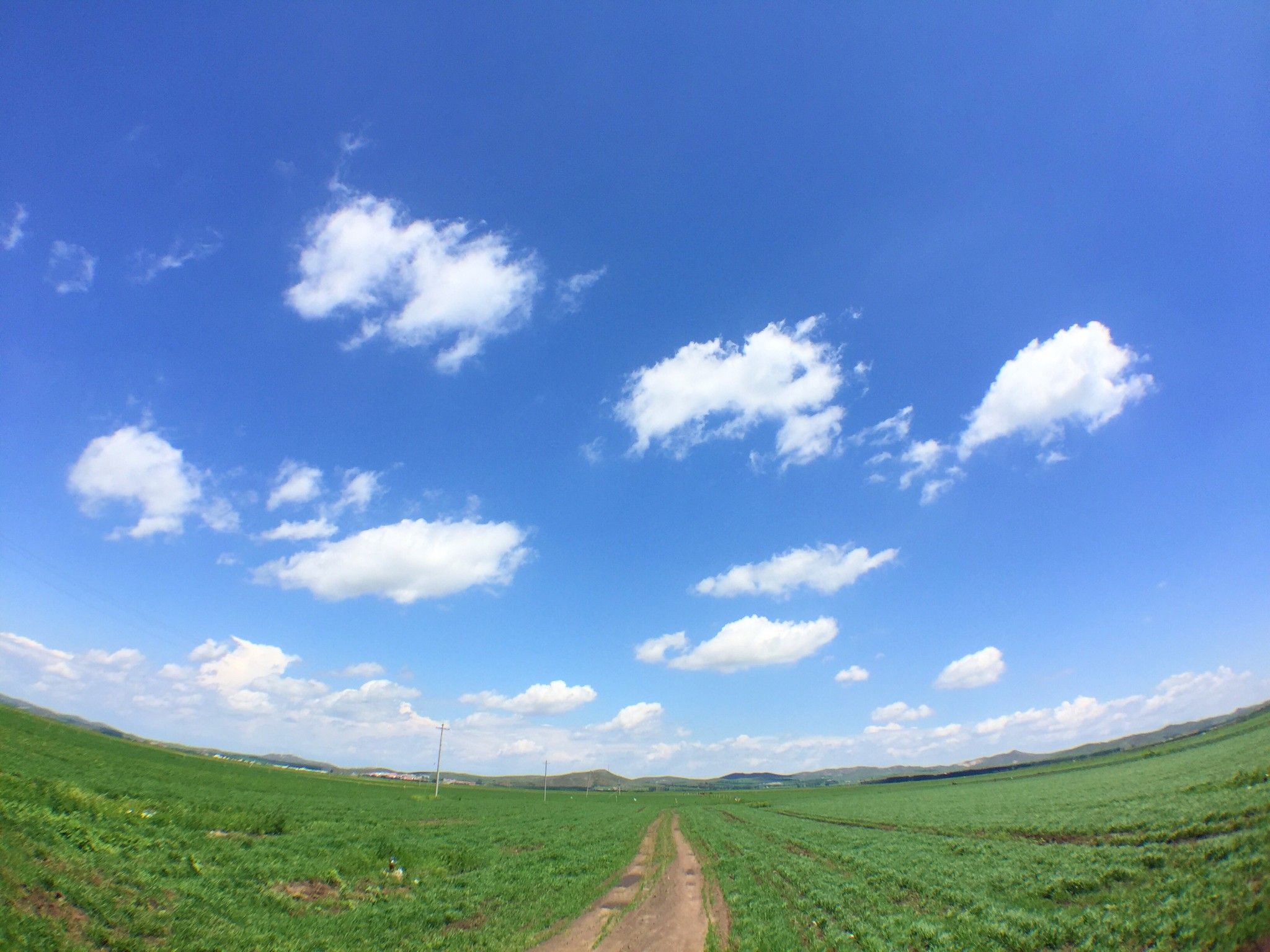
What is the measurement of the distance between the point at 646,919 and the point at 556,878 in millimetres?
7729

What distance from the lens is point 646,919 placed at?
18250 mm

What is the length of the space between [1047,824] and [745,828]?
2584 centimetres

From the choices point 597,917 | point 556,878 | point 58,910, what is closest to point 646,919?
point 597,917

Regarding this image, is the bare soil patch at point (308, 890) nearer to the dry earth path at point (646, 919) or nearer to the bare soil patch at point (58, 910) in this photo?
the bare soil patch at point (58, 910)

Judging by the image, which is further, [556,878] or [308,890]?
[556,878]

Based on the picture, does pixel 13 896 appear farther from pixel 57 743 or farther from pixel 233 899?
pixel 57 743

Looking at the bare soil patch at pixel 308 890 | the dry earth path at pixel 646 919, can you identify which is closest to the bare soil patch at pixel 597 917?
the dry earth path at pixel 646 919

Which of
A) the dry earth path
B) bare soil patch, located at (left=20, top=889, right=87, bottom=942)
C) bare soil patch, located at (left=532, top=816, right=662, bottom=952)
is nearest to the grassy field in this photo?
bare soil patch, located at (left=20, top=889, right=87, bottom=942)

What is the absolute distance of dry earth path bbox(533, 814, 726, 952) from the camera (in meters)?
15.3

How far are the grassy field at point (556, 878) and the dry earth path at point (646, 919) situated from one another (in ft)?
3.29

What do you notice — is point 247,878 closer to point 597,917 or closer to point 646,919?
point 597,917

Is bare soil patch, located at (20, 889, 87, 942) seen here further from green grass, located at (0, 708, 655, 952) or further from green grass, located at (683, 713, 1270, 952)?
green grass, located at (683, 713, 1270, 952)

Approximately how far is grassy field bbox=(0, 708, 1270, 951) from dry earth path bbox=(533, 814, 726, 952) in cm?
100

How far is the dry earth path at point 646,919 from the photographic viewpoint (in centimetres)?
1530
